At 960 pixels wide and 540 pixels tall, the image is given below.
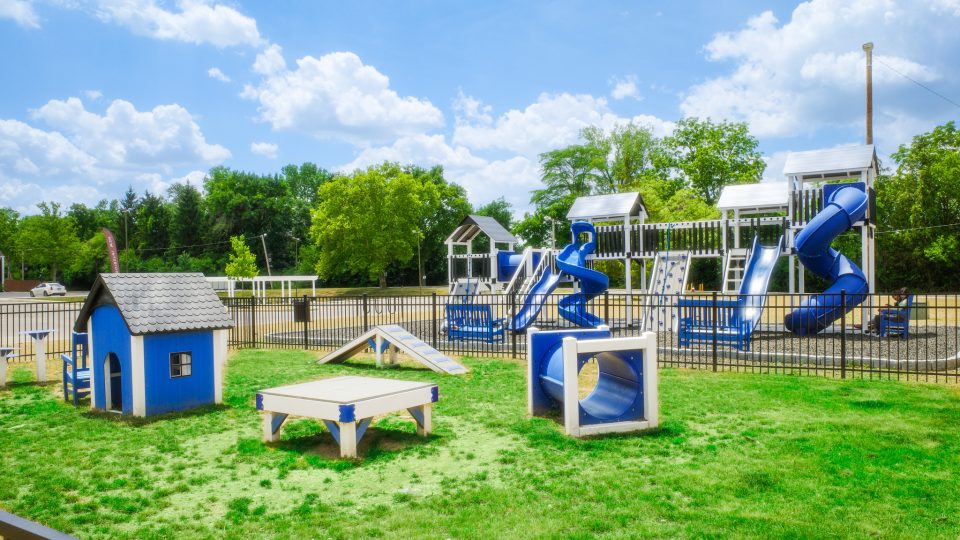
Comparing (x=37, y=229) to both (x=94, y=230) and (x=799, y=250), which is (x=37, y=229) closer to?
(x=94, y=230)

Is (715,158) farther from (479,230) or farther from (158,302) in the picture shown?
(158,302)

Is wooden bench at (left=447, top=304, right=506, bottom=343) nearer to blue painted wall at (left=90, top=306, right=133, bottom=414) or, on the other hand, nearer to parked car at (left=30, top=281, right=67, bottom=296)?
blue painted wall at (left=90, top=306, right=133, bottom=414)

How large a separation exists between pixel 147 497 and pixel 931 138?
50513mm

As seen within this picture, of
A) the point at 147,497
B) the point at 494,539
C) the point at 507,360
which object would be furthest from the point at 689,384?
the point at 147,497

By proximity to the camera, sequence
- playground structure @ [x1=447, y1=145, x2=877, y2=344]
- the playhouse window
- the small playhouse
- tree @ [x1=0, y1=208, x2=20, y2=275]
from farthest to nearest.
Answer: tree @ [x1=0, y1=208, x2=20, y2=275] < playground structure @ [x1=447, y1=145, x2=877, y2=344] < the playhouse window < the small playhouse

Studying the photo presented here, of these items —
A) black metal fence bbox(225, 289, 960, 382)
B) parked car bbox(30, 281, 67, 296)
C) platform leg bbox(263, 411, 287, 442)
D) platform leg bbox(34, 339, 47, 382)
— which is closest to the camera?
platform leg bbox(263, 411, 287, 442)

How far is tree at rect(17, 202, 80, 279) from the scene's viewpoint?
238 ft

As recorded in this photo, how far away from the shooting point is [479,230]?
27.5 meters

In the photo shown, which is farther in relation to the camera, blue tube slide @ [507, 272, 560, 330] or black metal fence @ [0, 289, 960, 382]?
blue tube slide @ [507, 272, 560, 330]

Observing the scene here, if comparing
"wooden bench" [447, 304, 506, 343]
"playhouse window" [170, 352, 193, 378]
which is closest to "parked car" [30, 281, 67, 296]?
"wooden bench" [447, 304, 506, 343]

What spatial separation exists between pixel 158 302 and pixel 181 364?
928 millimetres

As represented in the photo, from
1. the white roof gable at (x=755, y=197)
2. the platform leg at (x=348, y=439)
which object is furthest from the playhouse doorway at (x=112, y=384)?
the white roof gable at (x=755, y=197)

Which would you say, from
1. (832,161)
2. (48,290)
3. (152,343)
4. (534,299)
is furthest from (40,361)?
(48,290)

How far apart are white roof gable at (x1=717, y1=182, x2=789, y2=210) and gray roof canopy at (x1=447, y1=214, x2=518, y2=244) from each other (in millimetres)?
8237
